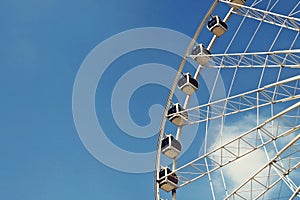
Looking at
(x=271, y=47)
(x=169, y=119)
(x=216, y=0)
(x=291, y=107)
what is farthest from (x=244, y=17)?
(x=291, y=107)

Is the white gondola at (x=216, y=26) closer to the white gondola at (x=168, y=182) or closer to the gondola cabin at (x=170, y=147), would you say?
the gondola cabin at (x=170, y=147)

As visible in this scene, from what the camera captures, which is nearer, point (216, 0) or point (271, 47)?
point (271, 47)

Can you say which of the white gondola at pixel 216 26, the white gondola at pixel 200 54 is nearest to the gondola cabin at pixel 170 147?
the white gondola at pixel 200 54

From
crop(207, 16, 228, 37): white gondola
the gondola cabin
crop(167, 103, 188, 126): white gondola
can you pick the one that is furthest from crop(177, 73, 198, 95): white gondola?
crop(207, 16, 228, 37): white gondola

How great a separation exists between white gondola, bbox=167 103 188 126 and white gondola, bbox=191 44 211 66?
91.7 inches

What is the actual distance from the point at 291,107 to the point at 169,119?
22.0 ft

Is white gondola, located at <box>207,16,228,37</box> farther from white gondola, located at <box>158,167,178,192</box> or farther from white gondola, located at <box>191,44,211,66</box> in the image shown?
white gondola, located at <box>158,167,178,192</box>

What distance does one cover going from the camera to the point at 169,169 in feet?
63.7

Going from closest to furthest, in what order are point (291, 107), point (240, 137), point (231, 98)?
point (291, 107) < point (240, 137) < point (231, 98)

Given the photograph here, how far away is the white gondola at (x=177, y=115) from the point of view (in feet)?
66.7

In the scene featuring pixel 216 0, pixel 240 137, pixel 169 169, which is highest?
pixel 216 0

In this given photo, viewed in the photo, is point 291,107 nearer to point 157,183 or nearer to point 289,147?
point 289,147

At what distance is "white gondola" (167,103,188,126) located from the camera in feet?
66.7

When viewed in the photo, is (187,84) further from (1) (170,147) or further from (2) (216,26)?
(2) (216,26)
